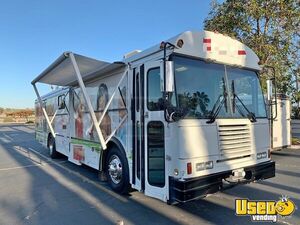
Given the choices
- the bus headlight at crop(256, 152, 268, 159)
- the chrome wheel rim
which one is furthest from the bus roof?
the chrome wheel rim

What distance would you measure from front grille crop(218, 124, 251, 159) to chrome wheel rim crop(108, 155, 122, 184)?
220 centimetres

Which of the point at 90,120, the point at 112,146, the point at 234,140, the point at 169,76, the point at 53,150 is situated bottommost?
the point at 53,150

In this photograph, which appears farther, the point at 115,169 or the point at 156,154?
the point at 115,169

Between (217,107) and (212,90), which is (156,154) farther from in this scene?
(212,90)

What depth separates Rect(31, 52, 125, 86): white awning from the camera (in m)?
6.25

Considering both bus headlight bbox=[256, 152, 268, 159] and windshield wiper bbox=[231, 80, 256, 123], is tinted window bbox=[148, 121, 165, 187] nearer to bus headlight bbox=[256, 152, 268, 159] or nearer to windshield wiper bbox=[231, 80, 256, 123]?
windshield wiper bbox=[231, 80, 256, 123]

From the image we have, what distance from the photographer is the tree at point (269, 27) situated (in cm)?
1183

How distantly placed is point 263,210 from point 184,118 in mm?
1952

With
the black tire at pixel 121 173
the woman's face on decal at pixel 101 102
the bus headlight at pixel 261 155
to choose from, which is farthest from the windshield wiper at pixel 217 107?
the woman's face on decal at pixel 101 102

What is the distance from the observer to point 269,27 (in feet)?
40.2

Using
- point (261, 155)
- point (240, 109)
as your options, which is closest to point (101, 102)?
point (240, 109)

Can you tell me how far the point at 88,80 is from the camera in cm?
762

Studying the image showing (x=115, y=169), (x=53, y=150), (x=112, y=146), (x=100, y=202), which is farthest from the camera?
(x=53, y=150)

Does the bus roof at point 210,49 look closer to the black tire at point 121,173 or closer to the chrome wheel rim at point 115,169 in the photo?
the black tire at point 121,173
